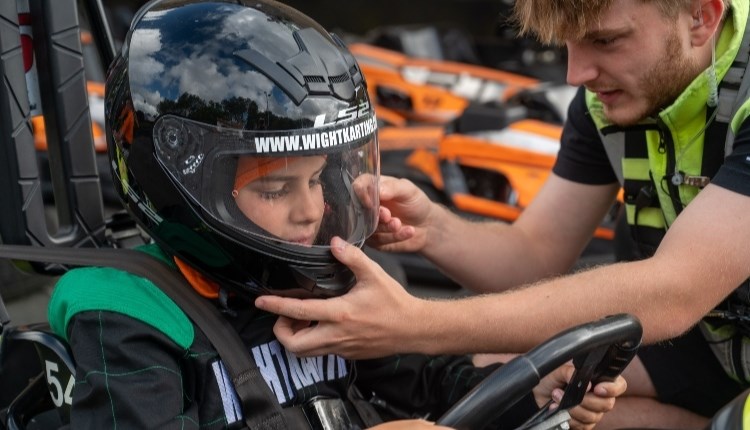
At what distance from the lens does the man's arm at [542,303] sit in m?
1.64

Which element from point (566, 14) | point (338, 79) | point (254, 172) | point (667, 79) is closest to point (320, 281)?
point (254, 172)

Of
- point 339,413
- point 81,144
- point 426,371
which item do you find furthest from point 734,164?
point 81,144

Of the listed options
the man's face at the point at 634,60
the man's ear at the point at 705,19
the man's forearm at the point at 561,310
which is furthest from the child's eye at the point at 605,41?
the man's forearm at the point at 561,310

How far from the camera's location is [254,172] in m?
1.63

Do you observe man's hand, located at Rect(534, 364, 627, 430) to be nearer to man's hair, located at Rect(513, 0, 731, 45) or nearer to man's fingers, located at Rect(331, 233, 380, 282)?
man's fingers, located at Rect(331, 233, 380, 282)

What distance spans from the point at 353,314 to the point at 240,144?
1.07 ft

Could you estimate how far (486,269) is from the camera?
95.7 inches

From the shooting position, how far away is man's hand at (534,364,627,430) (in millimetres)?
1690

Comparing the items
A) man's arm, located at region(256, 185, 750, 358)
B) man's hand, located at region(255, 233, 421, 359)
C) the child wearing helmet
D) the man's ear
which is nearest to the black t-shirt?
the man's ear

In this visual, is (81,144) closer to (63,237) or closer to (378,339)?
(63,237)

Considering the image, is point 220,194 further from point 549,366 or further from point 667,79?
point 667,79

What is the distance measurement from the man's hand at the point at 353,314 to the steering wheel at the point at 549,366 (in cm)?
23

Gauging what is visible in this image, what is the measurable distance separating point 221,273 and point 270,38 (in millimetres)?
400

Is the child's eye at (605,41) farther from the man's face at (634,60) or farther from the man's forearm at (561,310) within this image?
the man's forearm at (561,310)
